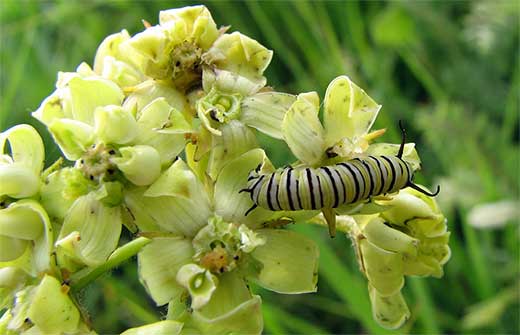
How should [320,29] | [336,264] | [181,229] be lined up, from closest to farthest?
1. [181,229]
2. [336,264]
3. [320,29]

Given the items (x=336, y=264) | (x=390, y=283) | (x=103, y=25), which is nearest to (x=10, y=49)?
(x=103, y=25)

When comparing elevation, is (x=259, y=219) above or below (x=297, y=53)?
above

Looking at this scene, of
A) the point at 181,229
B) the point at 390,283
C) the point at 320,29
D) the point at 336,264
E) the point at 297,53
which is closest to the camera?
the point at 181,229

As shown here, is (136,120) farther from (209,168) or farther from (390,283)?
(390,283)

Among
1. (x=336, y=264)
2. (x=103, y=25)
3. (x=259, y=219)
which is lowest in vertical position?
(x=336, y=264)

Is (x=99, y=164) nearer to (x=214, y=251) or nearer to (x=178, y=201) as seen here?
(x=178, y=201)

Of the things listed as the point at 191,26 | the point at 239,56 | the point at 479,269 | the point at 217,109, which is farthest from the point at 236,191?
the point at 479,269

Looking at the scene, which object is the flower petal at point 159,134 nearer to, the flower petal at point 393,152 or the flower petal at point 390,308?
the flower petal at point 393,152
